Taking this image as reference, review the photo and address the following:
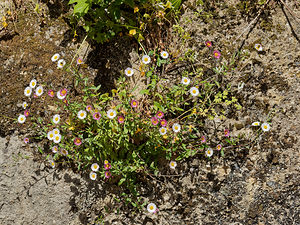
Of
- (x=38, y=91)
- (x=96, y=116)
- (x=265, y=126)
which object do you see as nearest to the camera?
(x=96, y=116)

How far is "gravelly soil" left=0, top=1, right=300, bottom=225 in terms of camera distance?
8.70 feet

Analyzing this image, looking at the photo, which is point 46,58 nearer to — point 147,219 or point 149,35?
point 149,35

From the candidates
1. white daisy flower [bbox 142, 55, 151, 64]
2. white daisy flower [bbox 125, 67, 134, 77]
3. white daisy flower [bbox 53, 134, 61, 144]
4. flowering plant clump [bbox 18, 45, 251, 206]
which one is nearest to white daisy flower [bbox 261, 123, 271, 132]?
flowering plant clump [bbox 18, 45, 251, 206]

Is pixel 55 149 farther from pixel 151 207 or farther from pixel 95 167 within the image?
pixel 151 207

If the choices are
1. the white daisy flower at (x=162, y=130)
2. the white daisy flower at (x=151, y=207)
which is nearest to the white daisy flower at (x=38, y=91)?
the white daisy flower at (x=162, y=130)

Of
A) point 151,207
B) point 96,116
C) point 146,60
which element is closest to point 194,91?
point 146,60

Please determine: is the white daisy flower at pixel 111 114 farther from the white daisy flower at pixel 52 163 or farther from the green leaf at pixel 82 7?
the green leaf at pixel 82 7

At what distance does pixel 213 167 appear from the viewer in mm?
2697

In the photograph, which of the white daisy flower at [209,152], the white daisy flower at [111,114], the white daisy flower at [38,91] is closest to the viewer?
the white daisy flower at [111,114]

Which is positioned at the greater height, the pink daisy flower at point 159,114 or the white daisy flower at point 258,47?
the white daisy flower at point 258,47

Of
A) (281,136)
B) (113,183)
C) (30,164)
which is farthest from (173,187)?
(30,164)

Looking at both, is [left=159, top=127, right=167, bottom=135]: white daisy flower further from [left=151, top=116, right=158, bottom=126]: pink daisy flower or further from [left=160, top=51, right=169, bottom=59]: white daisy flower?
[left=160, top=51, right=169, bottom=59]: white daisy flower

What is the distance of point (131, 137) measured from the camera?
2715 mm

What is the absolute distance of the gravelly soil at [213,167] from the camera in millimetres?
2650
